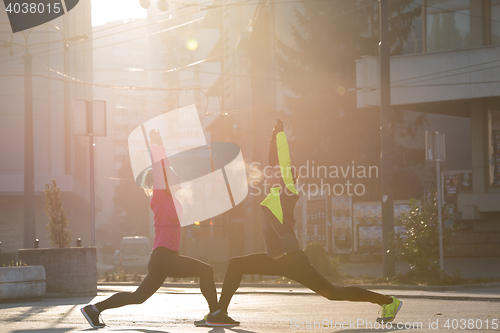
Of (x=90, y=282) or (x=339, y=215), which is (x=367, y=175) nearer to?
(x=339, y=215)

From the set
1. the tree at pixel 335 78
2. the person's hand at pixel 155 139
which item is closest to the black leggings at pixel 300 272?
the person's hand at pixel 155 139

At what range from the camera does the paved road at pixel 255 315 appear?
7422mm

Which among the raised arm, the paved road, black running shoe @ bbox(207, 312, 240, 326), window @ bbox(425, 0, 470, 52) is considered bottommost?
the paved road

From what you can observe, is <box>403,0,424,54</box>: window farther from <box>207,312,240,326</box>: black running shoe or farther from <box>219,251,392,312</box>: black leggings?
<box>207,312,240,326</box>: black running shoe

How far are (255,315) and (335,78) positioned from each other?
26.2 meters

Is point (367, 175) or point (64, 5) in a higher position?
point (64, 5)

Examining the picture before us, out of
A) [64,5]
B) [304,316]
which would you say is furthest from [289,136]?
[304,316]

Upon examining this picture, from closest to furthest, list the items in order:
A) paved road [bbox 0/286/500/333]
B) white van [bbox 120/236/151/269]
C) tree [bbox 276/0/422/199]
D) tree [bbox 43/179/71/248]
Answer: paved road [bbox 0/286/500/333] → tree [bbox 43/179/71/248] → tree [bbox 276/0/422/199] → white van [bbox 120/236/151/269]

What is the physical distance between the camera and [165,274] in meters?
7.06

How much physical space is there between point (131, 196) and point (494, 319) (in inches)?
3226

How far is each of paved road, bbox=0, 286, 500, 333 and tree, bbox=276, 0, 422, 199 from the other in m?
21.5

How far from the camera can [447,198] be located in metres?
25.7

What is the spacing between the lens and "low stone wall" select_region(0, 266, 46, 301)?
1182 cm

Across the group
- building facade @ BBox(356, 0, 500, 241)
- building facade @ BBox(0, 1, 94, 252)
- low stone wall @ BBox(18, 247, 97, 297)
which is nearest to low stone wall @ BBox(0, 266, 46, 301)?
low stone wall @ BBox(18, 247, 97, 297)
